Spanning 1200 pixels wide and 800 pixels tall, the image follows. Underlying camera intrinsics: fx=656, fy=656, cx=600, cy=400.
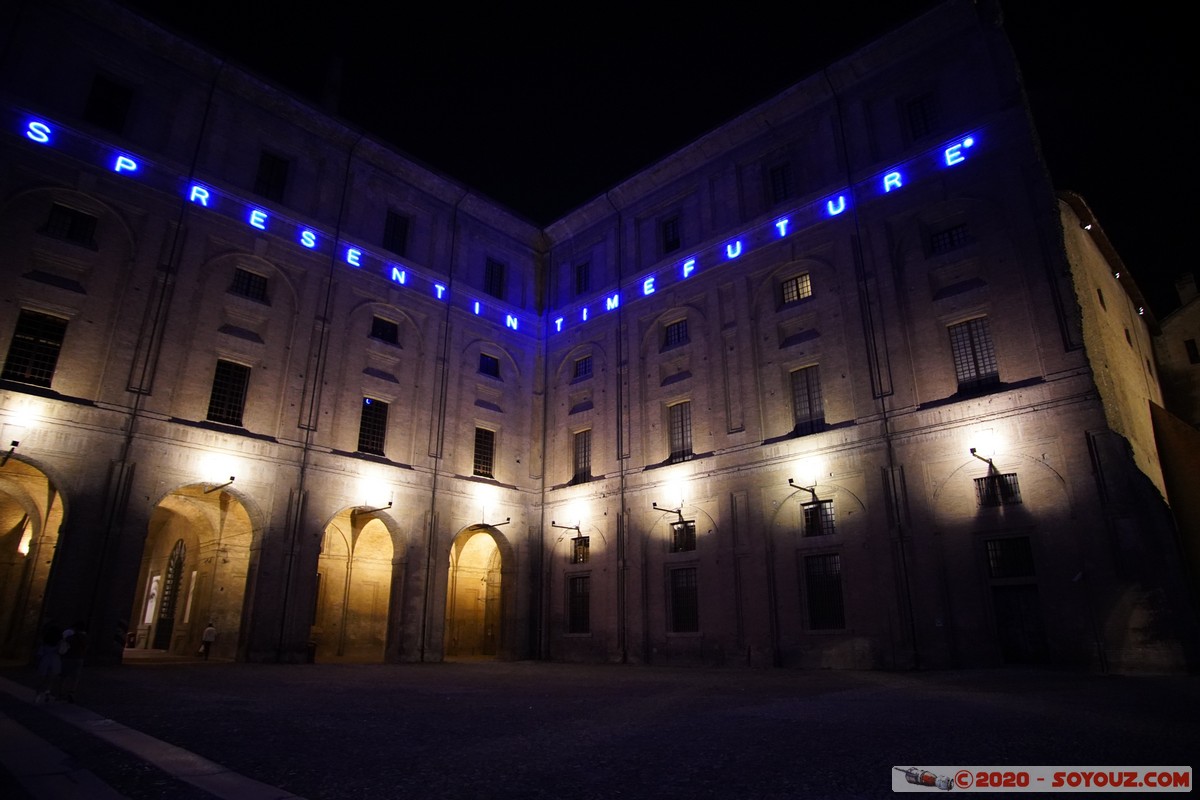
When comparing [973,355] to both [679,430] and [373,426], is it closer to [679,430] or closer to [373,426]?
[679,430]

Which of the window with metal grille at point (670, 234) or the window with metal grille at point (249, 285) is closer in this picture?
the window with metal grille at point (249, 285)

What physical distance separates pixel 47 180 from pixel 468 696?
1979 centimetres

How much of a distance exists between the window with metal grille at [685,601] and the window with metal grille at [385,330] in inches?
568

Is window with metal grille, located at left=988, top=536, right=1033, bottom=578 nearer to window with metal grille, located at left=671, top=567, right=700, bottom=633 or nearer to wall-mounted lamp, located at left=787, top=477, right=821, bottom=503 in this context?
wall-mounted lamp, located at left=787, top=477, right=821, bottom=503

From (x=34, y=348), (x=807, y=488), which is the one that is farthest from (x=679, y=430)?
(x=34, y=348)

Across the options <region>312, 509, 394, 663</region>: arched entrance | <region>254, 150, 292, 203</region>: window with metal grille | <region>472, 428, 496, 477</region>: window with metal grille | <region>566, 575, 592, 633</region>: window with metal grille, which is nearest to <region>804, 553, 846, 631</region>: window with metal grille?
<region>566, 575, 592, 633</region>: window with metal grille

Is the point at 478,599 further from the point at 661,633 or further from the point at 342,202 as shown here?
the point at 342,202

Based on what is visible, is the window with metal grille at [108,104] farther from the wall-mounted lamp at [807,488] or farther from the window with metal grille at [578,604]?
the wall-mounted lamp at [807,488]

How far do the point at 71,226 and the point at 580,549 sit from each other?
808 inches

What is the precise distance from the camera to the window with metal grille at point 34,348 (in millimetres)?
18156

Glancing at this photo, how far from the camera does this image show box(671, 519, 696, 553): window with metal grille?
78.5 feet

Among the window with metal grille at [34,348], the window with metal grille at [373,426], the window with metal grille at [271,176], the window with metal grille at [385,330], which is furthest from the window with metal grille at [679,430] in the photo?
the window with metal grille at [34,348]

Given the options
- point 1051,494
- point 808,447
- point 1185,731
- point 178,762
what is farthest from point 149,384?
point 1051,494

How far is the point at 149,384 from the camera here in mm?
19906
